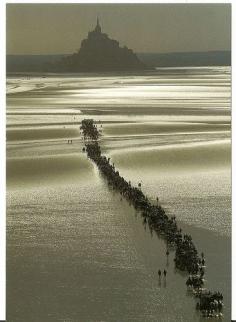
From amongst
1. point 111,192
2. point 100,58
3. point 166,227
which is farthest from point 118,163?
point 100,58

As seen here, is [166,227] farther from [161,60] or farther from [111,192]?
[161,60]

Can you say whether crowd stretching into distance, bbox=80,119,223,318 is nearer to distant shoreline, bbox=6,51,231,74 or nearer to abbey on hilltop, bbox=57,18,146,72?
abbey on hilltop, bbox=57,18,146,72

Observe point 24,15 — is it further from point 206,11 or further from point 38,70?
point 206,11

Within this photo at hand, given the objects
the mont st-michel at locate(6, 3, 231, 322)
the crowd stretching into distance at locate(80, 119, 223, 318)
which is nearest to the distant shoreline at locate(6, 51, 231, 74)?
the mont st-michel at locate(6, 3, 231, 322)

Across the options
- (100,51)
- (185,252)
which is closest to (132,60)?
(100,51)

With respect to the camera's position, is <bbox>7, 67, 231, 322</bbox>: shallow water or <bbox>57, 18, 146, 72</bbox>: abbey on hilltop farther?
<bbox>57, 18, 146, 72</bbox>: abbey on hilltop

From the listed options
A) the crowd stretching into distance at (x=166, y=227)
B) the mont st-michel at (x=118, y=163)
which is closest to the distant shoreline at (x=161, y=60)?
the mont st-michel at (x=118, y=163)
